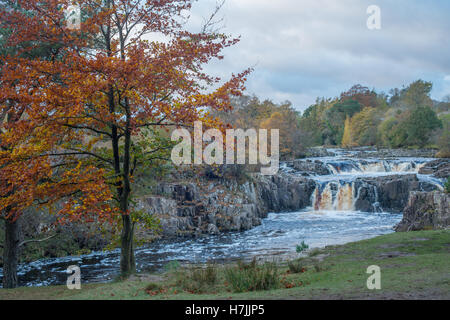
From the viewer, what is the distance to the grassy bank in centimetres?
581

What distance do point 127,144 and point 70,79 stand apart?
6.50ft

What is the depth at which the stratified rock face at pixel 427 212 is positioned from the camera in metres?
15.7

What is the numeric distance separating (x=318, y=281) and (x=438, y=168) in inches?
1084

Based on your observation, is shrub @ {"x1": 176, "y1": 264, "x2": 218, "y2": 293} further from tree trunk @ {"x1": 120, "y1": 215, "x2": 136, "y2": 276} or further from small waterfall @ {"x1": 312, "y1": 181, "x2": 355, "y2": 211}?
small waterfall @ {"x1": 312, "y1": 181, "x2": 355, "y2": 211}

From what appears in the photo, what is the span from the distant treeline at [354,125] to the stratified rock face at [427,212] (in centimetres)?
1613

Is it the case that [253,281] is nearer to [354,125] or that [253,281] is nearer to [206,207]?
[206,207]

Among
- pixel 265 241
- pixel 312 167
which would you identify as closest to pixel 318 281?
pixel 265 241

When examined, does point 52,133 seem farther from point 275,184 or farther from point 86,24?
point 275,184

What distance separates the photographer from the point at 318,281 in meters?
7.46

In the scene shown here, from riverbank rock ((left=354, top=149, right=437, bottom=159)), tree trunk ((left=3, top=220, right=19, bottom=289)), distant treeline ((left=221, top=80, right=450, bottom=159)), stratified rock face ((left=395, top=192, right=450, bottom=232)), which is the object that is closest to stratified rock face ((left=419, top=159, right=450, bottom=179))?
distant treeline ((left=221, top=80, right=450, bottom=159))

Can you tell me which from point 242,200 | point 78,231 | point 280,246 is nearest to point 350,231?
point 280,246

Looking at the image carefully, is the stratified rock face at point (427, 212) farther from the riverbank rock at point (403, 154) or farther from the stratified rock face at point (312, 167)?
the riverbank rock at point (403, 154)

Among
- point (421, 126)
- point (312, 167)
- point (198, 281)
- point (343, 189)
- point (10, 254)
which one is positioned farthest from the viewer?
point (421, 126)

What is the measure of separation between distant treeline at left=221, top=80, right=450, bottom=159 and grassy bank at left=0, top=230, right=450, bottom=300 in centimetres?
2147
